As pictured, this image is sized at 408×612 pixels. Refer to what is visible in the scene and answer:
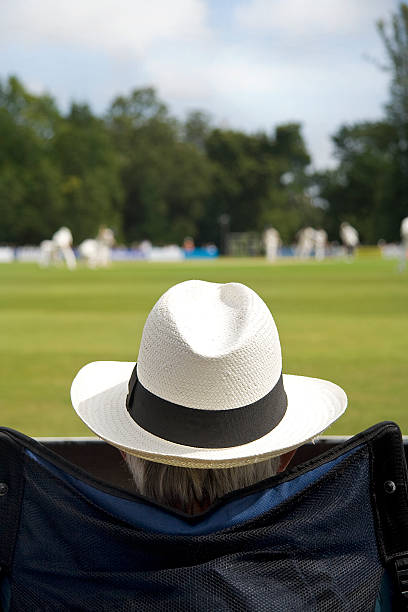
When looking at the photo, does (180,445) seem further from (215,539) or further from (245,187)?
(245,187)

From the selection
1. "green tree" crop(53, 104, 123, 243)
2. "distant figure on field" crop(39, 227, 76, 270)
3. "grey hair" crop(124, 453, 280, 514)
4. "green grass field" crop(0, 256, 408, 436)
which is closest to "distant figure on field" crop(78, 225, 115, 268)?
"distant figure on field" crop(39, 227, 76, 270)

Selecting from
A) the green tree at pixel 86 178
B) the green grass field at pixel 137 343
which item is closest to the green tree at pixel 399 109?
the green tree at pixel 86 178

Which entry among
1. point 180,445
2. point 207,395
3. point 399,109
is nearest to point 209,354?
point 207,395

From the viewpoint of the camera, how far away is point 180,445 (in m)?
1.69

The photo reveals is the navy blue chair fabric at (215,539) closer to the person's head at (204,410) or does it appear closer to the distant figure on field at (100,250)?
the person's head at (204,410)

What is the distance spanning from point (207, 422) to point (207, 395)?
0.17ft

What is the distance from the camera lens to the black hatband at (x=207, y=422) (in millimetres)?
1697

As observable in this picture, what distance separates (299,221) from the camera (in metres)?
107

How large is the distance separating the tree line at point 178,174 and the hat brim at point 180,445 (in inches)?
3196

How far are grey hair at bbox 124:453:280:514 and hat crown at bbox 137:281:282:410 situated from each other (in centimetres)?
13

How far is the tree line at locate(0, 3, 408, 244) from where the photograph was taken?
287 ft

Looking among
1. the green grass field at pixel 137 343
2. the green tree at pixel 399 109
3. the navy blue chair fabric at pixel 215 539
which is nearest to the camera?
the navy blue chair fabric at pixel 215 539

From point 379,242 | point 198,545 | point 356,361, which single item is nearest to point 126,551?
point 198,545

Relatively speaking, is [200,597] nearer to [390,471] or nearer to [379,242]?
[390,471]
